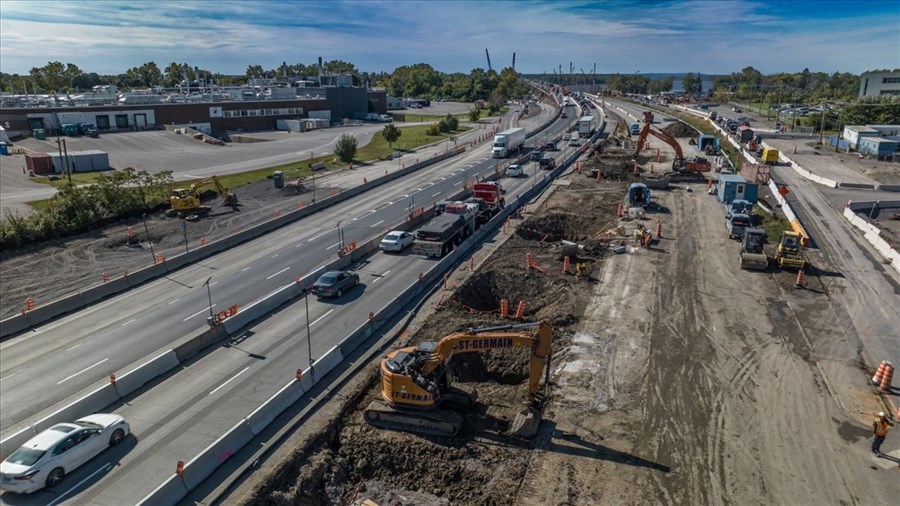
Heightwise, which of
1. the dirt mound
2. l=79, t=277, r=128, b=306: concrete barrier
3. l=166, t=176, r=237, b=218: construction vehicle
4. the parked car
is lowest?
l=79, t=277, r=128, b=306: concrete barrier

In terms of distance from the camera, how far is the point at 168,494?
17.2 m

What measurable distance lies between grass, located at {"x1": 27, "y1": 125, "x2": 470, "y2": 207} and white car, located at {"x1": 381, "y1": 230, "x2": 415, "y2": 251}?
1258 inches

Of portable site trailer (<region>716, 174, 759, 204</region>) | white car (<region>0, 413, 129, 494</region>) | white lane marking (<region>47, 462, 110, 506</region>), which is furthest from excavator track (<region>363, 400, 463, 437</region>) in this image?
portable site trailer (<region>716, 174, 759, 204</region>)

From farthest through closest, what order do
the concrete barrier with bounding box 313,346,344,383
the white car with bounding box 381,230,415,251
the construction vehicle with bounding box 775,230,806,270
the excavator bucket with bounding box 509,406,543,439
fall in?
the white car with bounding box 381,230,415,251 → the construction vehicle with bounding box 775,230,806,270 → the concrete barrier with bounding box 313,346,344,383 → the excavator bucket with bounding box 509,406,543,439

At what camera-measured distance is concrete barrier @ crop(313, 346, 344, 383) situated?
2466 cm

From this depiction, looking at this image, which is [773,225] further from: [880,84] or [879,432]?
[880,84]

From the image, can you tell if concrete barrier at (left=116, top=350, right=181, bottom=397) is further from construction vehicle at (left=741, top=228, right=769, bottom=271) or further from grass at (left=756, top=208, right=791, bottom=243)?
grass at (left=756, top=208, right=791, bottom=243)

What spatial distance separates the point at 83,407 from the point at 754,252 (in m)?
42.4

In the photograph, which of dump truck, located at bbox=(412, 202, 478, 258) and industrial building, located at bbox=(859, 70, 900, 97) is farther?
industrial building, located at bbox=(859, 70, 900, 97)

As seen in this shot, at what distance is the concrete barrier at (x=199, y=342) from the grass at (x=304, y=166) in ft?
107

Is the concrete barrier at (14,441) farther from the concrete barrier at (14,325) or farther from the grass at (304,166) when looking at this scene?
the grass at (304,166)

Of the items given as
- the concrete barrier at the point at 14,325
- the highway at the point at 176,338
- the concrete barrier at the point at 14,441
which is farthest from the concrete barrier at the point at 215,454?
the concrete barrier at the point at 14,325

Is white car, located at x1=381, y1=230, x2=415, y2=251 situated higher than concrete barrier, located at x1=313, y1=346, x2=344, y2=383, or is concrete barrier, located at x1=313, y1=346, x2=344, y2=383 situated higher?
white car, located at x1=381, y1=230, x2=415, y2=251

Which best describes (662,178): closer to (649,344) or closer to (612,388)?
(649,344)
